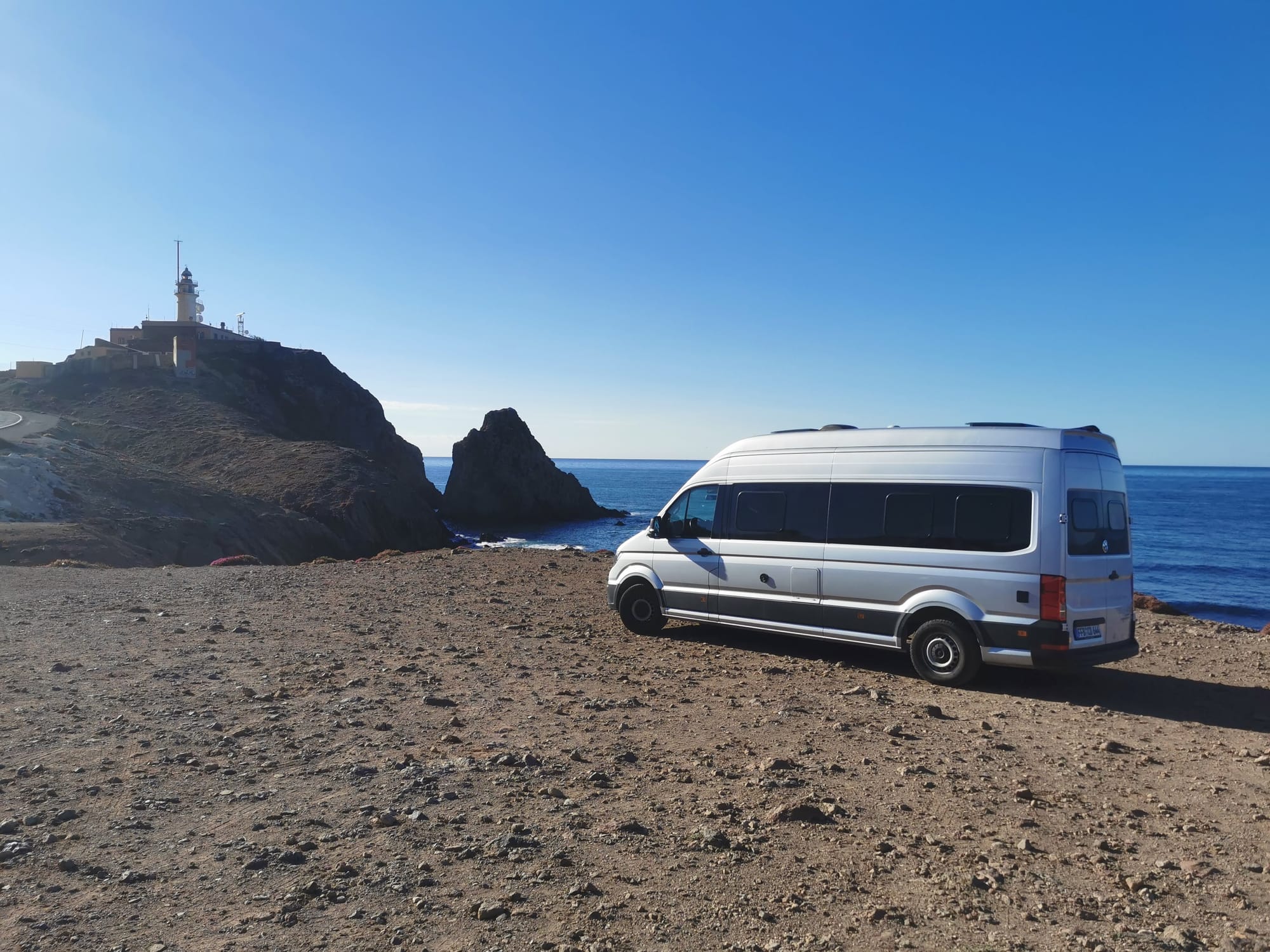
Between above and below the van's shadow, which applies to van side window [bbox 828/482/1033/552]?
above

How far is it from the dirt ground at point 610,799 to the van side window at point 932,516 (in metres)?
1.57

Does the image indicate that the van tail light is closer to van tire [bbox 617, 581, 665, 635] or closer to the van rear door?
the van rear door

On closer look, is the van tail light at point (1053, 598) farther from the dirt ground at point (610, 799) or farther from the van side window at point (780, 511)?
the van side window at point (780, 511)

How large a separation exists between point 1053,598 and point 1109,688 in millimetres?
1887

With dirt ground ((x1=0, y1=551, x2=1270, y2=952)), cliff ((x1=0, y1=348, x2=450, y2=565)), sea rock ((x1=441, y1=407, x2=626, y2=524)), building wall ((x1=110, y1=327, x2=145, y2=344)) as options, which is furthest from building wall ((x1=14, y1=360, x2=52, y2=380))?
dirt ground ((x1=0, y1=551, x2=1270, y2=952))

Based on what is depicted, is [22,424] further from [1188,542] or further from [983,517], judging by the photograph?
[1188,542]

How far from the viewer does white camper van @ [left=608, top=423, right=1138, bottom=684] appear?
8.16 meters

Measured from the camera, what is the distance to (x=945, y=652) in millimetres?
8805

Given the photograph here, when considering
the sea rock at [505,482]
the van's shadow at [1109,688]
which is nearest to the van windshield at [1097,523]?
the van's shadow at [1109,688]

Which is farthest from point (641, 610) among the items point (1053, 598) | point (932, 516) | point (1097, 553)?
point (1097, 553)

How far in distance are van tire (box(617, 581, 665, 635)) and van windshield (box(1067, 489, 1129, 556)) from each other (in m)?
5.31

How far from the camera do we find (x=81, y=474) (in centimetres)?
3095

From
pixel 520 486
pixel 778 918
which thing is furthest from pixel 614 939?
pixel 520 486

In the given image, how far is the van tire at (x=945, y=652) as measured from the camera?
8578mm
